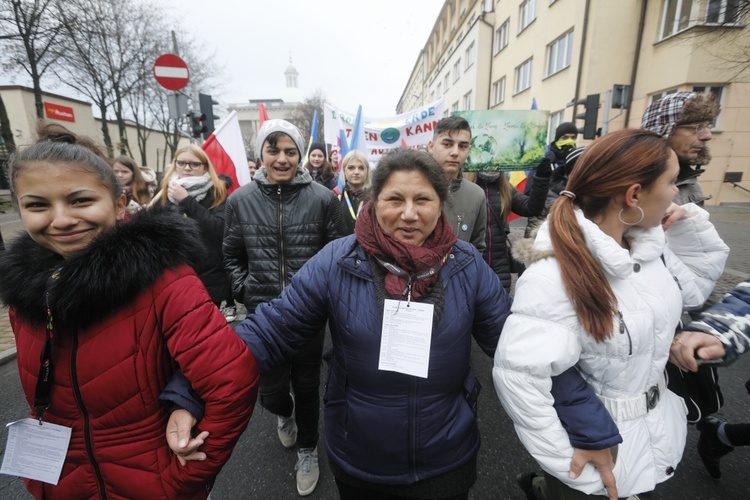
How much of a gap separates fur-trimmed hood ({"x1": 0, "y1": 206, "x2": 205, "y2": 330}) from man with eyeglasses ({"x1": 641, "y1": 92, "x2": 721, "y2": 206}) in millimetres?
2610

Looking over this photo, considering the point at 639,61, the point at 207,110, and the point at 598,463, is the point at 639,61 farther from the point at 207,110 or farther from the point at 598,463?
the point at 598,463

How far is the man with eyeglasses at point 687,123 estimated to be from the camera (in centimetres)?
203

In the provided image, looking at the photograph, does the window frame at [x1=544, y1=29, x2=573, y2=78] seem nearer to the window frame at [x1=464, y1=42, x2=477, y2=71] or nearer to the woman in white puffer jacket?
the window frame at [x1=464, y1=42, x2=477, y2=71]

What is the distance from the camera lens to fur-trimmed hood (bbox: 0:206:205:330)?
3.47ft

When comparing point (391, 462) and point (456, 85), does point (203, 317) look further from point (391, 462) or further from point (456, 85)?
point (456, 85)

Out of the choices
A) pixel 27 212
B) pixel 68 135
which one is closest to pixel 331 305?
pixel 27 212

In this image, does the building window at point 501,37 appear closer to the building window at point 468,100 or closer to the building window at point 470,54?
the building window at point 470,54

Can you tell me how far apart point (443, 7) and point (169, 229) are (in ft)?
131

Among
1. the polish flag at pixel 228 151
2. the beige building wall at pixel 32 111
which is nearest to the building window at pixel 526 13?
the polish flag at pixel 228 151

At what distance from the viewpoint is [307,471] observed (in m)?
2.23

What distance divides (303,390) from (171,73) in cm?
636

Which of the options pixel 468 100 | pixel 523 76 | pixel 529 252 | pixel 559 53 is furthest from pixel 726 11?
pixel 468 100

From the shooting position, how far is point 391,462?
1.38 meters

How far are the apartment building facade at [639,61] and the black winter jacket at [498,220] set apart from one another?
22.8ft
